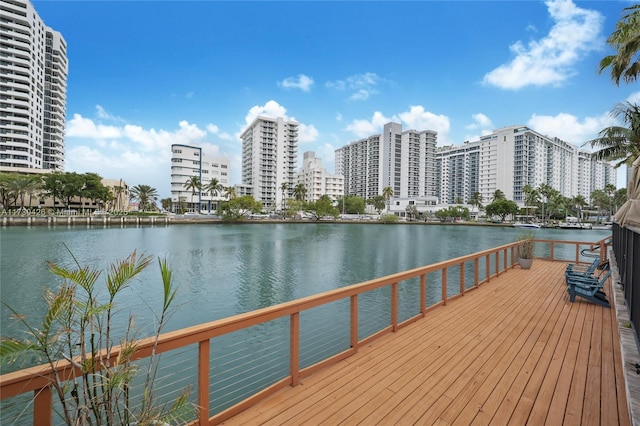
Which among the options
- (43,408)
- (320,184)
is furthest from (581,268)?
(320,184)

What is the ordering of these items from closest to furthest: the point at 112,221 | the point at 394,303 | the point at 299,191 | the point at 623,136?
the point at 394,303, the point at 623,136, the point at 112,221, the point at 299,191

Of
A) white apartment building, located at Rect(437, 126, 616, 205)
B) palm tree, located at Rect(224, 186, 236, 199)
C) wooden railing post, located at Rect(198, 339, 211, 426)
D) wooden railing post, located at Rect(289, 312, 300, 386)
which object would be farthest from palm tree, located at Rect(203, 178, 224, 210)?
wooden railing post, located at Rect(198, 339, 211, 426)

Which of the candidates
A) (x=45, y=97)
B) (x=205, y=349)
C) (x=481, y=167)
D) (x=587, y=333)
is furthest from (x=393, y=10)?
(x=481, y=167)

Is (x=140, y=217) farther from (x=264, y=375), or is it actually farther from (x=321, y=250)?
(x=264, y=375)

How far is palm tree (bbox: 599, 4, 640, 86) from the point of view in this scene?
30.8ft

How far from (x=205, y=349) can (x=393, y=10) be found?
34904 millimetres

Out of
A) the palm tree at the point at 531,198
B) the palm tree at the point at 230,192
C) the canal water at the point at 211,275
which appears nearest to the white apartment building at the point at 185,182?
the palm tree at the point at 230,192

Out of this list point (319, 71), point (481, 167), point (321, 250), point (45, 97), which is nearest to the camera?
point (321, 250)

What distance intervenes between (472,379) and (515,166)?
122m

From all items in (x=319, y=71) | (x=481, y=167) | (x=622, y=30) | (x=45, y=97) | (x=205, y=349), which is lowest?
(x=205, y=349)

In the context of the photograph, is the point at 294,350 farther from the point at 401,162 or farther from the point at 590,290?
the point at 401,162

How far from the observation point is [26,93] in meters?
66.1

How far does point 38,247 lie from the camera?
2516 centimetres

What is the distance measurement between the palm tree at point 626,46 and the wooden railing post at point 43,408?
1495cm
